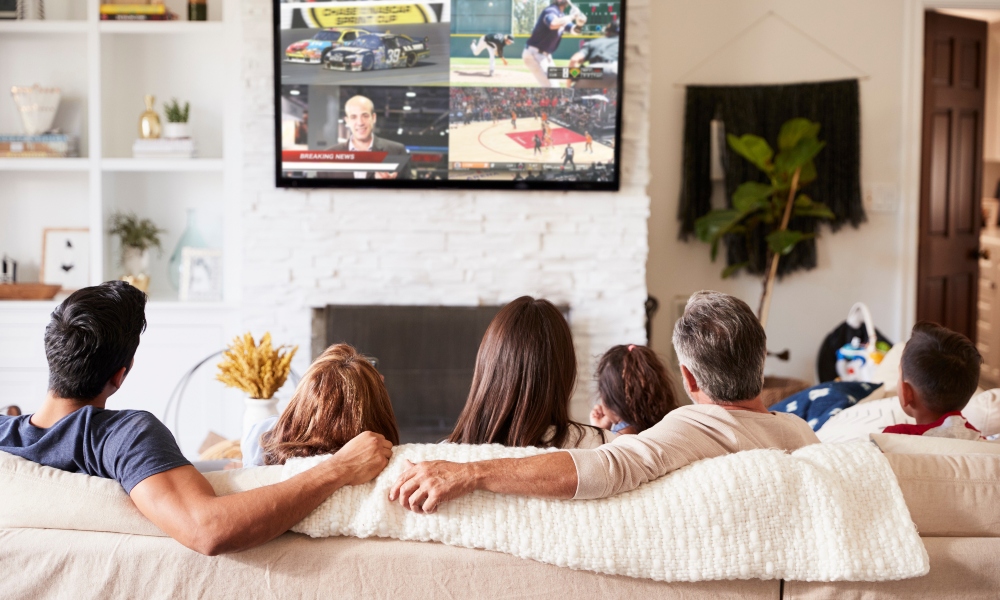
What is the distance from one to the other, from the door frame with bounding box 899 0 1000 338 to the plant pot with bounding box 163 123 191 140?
333 cm

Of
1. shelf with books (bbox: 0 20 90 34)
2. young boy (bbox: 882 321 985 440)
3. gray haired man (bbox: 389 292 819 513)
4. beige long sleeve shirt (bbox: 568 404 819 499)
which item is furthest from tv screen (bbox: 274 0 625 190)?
beige long sleeve shirt (bbox: 568 404 819 499)

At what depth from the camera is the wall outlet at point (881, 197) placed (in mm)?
4219

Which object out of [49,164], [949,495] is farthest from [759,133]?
[49,164]

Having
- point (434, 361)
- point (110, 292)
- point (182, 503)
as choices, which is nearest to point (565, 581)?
point (182, 503)

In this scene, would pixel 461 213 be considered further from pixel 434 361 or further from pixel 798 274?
pixel 798 274

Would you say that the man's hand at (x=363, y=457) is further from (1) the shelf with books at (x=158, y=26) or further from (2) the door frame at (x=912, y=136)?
(2) the door frame at (x=912, y=136)

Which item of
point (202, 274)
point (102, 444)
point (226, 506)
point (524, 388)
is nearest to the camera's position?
point (226, 506)

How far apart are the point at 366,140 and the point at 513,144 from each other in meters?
0.60

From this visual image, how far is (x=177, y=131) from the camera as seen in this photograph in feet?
12.1

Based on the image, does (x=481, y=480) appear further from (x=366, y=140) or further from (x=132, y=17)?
(x=132, y=17)

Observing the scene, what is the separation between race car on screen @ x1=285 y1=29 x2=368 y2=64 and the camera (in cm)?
348

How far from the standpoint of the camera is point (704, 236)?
3885 mm

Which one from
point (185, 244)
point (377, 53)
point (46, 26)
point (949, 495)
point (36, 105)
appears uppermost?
point (46, 26)

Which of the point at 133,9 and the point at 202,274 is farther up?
the point at 133,9
